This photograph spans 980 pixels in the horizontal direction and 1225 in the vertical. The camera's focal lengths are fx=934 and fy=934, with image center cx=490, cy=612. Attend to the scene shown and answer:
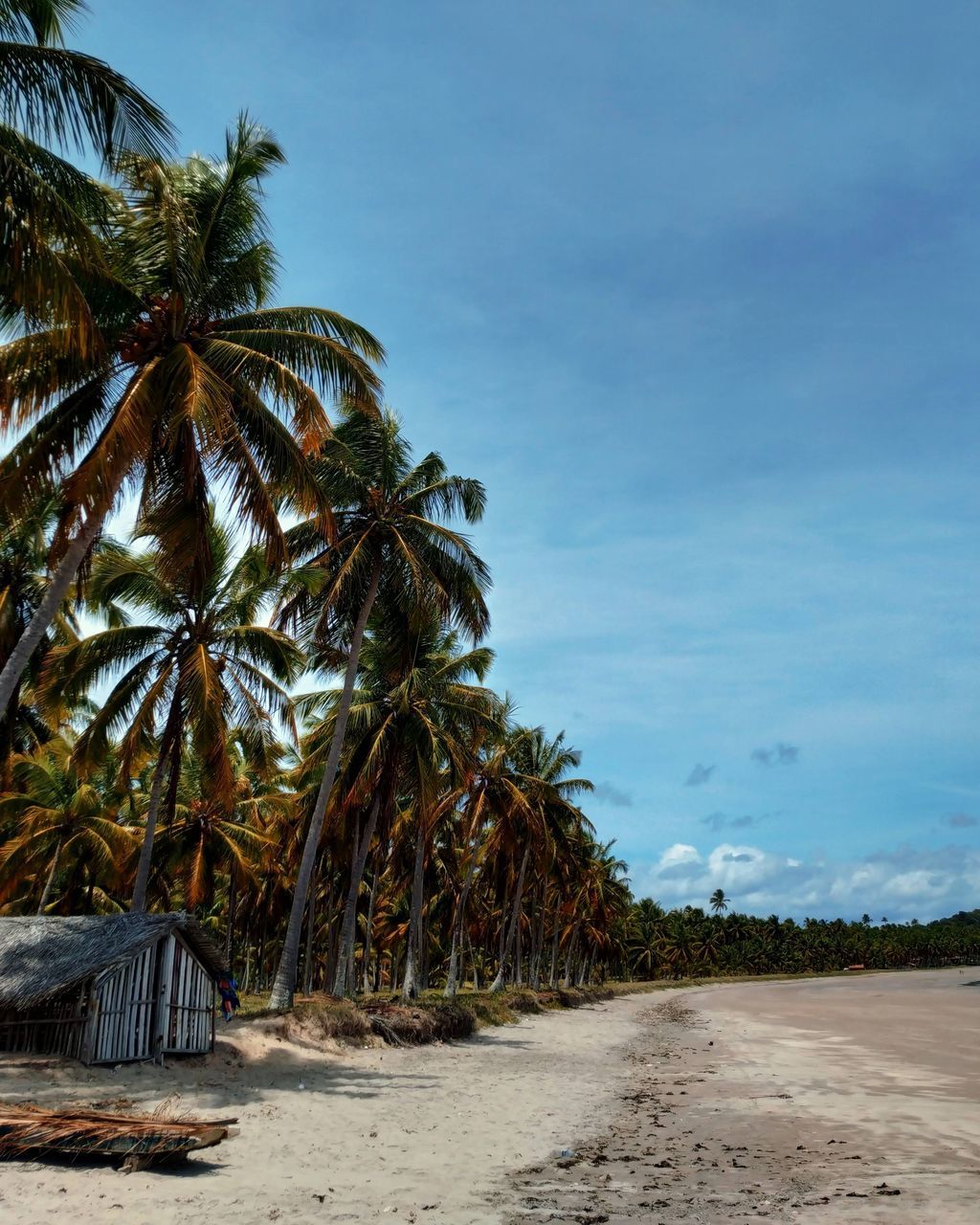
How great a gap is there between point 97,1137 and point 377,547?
15.4 m

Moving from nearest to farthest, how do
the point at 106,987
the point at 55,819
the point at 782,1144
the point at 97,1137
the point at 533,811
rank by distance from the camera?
the point at 97,1137 → the point at 782,1144 → the point at 106,987 → the point at 55,819 → the point at 533,811

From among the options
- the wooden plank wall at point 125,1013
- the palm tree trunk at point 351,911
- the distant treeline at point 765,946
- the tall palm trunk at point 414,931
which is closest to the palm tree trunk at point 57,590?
the wooden plank wall at point 125,1013

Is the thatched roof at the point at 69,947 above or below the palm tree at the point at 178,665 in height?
below

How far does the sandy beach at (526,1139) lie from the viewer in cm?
821

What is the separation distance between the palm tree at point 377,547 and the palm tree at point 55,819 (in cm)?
922

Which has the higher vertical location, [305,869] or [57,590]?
[57,590]

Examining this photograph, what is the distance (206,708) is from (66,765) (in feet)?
42.2

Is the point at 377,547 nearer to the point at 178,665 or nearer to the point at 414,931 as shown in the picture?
the point at 178,665

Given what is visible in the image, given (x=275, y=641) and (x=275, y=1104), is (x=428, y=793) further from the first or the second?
(x=275, y=1104)

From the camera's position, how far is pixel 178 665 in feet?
67.1

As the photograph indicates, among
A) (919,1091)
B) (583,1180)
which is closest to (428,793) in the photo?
(919,1091)

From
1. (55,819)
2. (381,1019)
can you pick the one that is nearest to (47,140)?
(381,1019)

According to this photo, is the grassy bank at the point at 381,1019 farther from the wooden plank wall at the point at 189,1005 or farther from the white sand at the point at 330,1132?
the wooden plank wall at the point at 189,1005

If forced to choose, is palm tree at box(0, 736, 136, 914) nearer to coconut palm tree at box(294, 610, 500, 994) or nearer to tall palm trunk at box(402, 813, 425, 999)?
coconut palm tree at box(294, 610, 500, 994)
